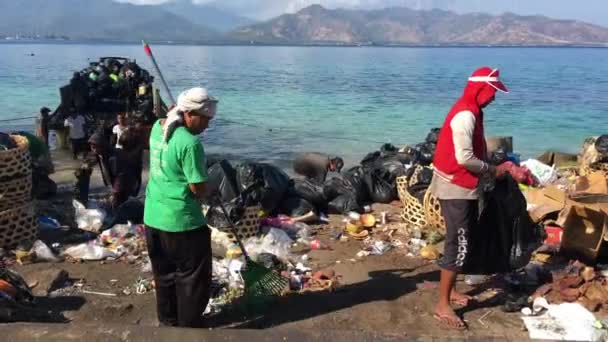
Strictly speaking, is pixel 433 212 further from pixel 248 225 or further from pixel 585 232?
pixel 248 225

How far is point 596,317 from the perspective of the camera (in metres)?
3.95

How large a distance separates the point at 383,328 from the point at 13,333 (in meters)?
2.30

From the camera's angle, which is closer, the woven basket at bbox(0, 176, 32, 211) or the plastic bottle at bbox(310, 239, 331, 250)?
the woven basket at bbox(0, 176, 32, 211)

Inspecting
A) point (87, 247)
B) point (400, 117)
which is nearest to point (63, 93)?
point (87, 247)

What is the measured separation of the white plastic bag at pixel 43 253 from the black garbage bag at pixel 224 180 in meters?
1.67

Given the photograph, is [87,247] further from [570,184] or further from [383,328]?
[570,184]

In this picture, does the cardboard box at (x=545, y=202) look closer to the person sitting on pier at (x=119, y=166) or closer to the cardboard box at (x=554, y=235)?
the cardboard box at (x=554, y=235)

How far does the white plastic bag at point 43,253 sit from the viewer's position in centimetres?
509

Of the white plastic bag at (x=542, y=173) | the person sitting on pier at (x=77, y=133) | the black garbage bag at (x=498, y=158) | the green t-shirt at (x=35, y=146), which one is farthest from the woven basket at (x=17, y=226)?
the white plastic bag at (x=542, y=173)

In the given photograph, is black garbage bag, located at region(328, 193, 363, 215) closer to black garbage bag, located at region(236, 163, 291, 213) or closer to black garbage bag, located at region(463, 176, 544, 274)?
black garbage bag, located at region(236, 163, 291, 213)

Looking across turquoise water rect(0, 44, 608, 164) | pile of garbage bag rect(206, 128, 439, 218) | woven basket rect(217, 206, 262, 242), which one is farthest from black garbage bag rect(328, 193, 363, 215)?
turquoise water rect(0, 44, 608, 164)

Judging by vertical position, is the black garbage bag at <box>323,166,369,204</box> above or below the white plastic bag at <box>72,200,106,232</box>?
above

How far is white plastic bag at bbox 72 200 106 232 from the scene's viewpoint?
5.99m

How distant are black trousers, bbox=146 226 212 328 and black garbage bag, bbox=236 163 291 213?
2.36 m
